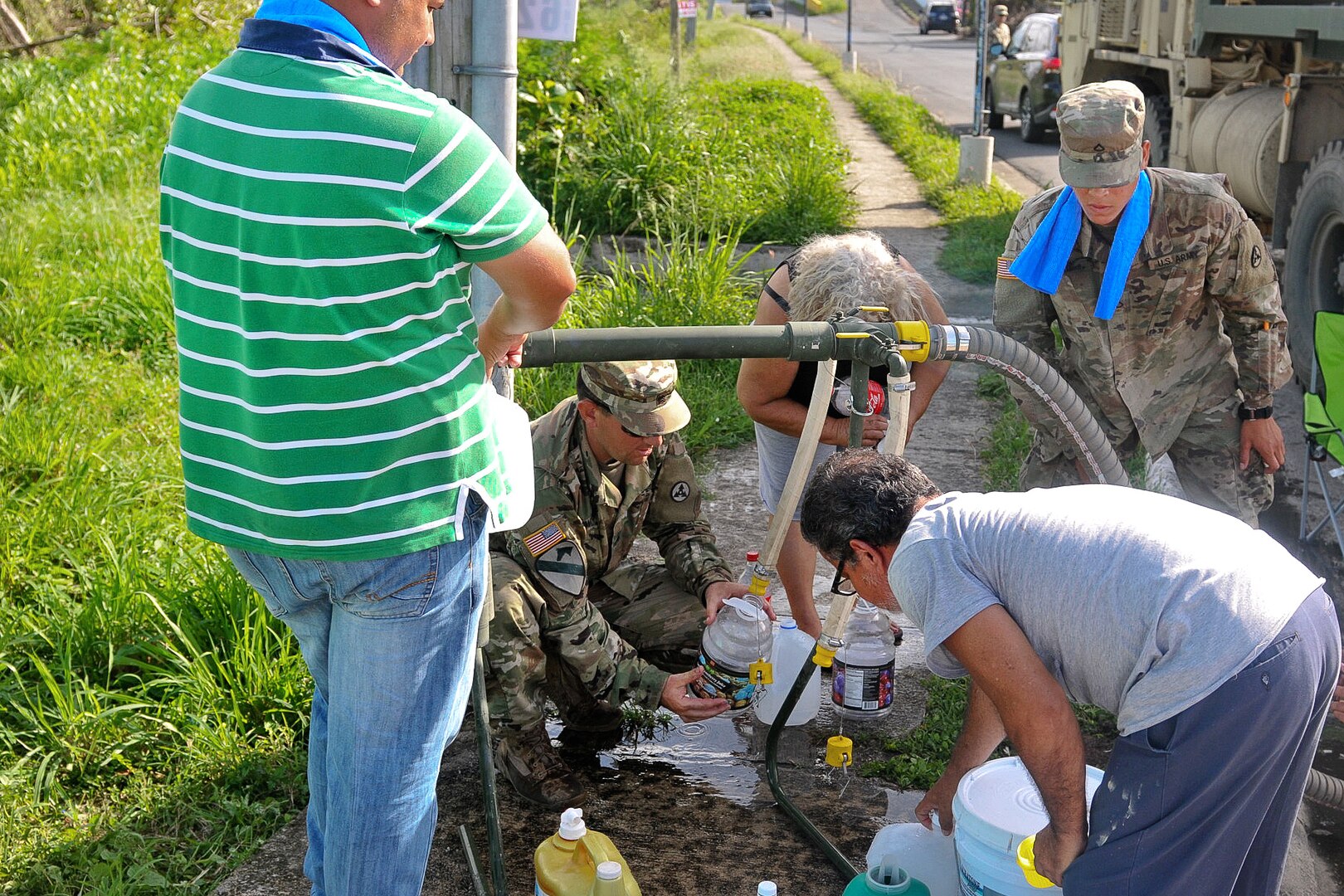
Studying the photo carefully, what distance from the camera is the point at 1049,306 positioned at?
3678 mm

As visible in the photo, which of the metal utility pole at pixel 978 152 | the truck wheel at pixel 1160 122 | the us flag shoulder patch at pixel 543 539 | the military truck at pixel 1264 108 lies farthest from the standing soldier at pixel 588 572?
the metal utility pole at pixel 978 152

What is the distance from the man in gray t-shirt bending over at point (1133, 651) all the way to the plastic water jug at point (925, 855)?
0.51m

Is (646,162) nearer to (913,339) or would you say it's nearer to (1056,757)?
(913,339)

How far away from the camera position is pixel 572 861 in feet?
8.64

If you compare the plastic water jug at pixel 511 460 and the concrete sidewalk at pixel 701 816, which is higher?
the plastic water jug at pixel 511 460

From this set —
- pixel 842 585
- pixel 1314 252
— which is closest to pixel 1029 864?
pixel 842 585

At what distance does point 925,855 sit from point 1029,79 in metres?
14.9

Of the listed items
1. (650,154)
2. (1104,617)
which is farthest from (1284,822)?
(650,154)

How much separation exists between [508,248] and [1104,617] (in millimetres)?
1149

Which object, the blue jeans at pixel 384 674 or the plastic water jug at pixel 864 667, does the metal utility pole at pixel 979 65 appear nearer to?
the plastic water jug at pixel 864 667

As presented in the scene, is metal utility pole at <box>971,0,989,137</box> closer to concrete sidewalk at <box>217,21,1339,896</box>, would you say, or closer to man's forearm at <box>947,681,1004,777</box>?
concrete sidewalk at <box>217,21,1339,896</box>

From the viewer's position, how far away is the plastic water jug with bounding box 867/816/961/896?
2.68 m

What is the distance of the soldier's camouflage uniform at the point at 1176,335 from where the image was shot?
3.42m

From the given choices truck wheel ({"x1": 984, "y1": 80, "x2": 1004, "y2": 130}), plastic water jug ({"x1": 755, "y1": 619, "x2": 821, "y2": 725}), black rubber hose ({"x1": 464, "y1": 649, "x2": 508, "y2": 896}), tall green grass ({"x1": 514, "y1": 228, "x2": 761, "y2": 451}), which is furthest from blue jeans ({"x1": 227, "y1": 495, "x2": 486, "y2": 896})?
truck wheel ({"x1": 984, "y1": 80, "x2": 1004, "y2": 130})
